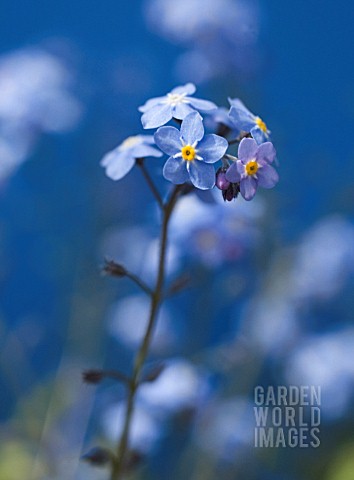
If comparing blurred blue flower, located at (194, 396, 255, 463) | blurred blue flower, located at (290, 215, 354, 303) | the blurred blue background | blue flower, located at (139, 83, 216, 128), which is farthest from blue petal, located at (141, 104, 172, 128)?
blurred blue flower, located at (290, 215, 354, 303)

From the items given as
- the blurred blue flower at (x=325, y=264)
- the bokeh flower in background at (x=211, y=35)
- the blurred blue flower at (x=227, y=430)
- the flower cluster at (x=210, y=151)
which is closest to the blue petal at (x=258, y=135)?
the flower cluster at (x=210, y=151)

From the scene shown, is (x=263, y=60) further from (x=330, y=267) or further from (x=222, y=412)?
→ (x=222, y=412)

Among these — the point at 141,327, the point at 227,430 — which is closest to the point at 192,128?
the point at 227,430

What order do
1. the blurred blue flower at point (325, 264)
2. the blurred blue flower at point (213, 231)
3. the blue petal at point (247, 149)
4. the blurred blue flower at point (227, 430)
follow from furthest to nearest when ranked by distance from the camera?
the blurred blue flower at point (325, 264), the blurred blue flower at point (227, 430), the blurred blue flower at point (213, 231), the blue petal at point (247, 149)

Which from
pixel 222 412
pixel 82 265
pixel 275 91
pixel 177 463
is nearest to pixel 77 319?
pixel 82 265

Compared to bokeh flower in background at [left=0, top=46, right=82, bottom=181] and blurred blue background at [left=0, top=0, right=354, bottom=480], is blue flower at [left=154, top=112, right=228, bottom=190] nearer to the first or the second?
blurred blue background at [left=0, top=0, right=354, bottom=480]

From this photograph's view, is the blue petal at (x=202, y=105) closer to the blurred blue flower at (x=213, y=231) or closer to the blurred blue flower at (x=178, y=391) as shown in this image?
the blurred blue flower at (x=213, y=231)
